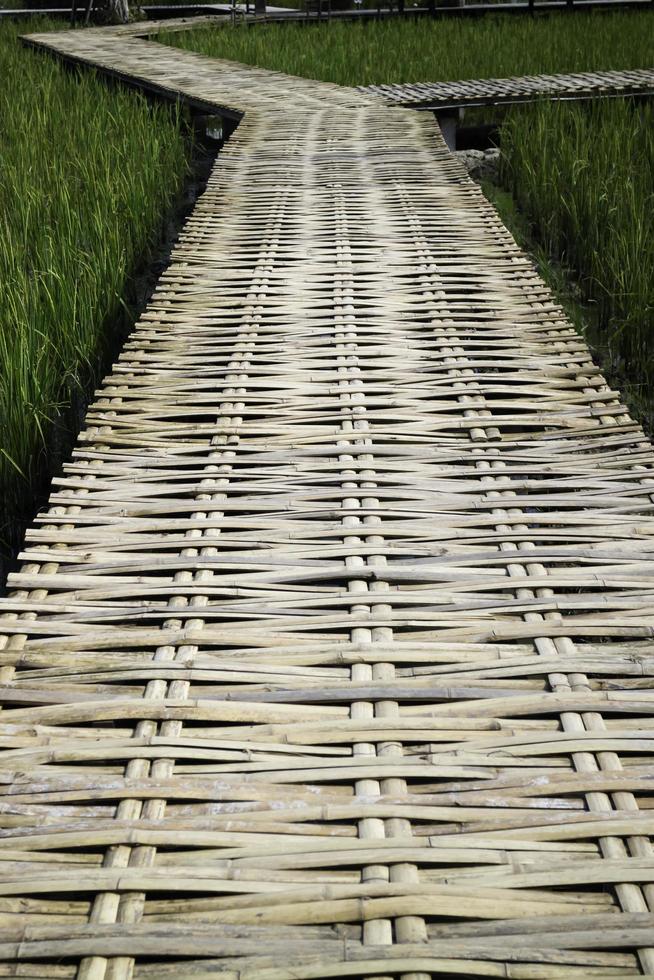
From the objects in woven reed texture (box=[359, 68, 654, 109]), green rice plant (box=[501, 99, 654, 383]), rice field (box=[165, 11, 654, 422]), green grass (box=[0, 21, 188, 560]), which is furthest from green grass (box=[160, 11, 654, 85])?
green grass (box=[0, 21, 188, 560])

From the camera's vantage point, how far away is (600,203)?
4266 mm

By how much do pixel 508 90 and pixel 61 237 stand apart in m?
3.94

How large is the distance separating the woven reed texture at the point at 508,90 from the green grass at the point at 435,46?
2.89 ft

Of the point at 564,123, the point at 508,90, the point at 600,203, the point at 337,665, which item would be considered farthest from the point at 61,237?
the point at 508,90

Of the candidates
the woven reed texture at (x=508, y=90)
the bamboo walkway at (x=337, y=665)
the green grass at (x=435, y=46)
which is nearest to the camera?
the bamboo walkway at (x=337, y=665)

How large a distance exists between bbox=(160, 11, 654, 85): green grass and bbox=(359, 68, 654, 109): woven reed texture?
88 cm

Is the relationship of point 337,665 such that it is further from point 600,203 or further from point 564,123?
point 564,123

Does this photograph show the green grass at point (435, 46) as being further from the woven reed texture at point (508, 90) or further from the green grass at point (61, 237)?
the green grass at point (61, 237)

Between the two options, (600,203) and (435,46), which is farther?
(435,46)

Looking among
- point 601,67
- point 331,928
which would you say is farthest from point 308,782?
point 601,67

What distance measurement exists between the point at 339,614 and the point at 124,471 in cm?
70

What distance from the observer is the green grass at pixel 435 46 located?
7.90m

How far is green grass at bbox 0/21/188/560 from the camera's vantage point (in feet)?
8.81

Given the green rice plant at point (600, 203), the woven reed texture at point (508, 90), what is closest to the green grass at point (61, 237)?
the woven reed texture at point (508, 90)
